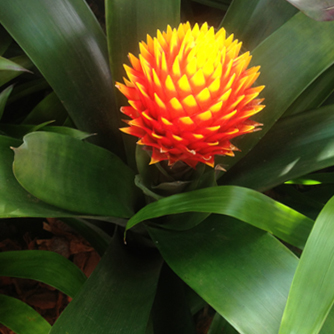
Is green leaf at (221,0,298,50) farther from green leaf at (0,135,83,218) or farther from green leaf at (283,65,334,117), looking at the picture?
green leaf at (0,135,83,218)

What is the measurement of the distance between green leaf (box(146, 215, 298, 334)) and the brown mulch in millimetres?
450

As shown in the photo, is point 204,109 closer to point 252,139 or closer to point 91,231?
point 252,139

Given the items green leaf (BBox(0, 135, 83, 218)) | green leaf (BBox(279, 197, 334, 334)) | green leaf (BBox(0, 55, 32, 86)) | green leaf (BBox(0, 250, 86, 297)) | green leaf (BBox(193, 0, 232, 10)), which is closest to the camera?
green leaf (BBox(279, 197, 334, 334))

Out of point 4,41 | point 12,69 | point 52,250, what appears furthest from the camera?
point 52,250

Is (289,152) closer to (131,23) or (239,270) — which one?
(239,270)

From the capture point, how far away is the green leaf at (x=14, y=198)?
525 mm

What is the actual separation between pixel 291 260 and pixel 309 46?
43 centimetres

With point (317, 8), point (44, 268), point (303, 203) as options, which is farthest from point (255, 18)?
point (44, 268)

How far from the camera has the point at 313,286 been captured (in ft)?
1.45

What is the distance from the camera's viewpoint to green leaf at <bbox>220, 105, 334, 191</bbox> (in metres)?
0.68

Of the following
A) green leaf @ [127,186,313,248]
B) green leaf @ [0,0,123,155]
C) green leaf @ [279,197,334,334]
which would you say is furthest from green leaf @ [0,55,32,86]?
green leaf @ [279,197,334,334]

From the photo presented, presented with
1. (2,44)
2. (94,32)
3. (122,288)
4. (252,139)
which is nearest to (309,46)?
(252,139)

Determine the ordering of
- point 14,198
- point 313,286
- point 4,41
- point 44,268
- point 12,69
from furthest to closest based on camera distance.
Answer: point 4,41, point 44,268, point 12,69, point 14,198, point 313,286

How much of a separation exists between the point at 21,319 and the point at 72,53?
60 centimetres
